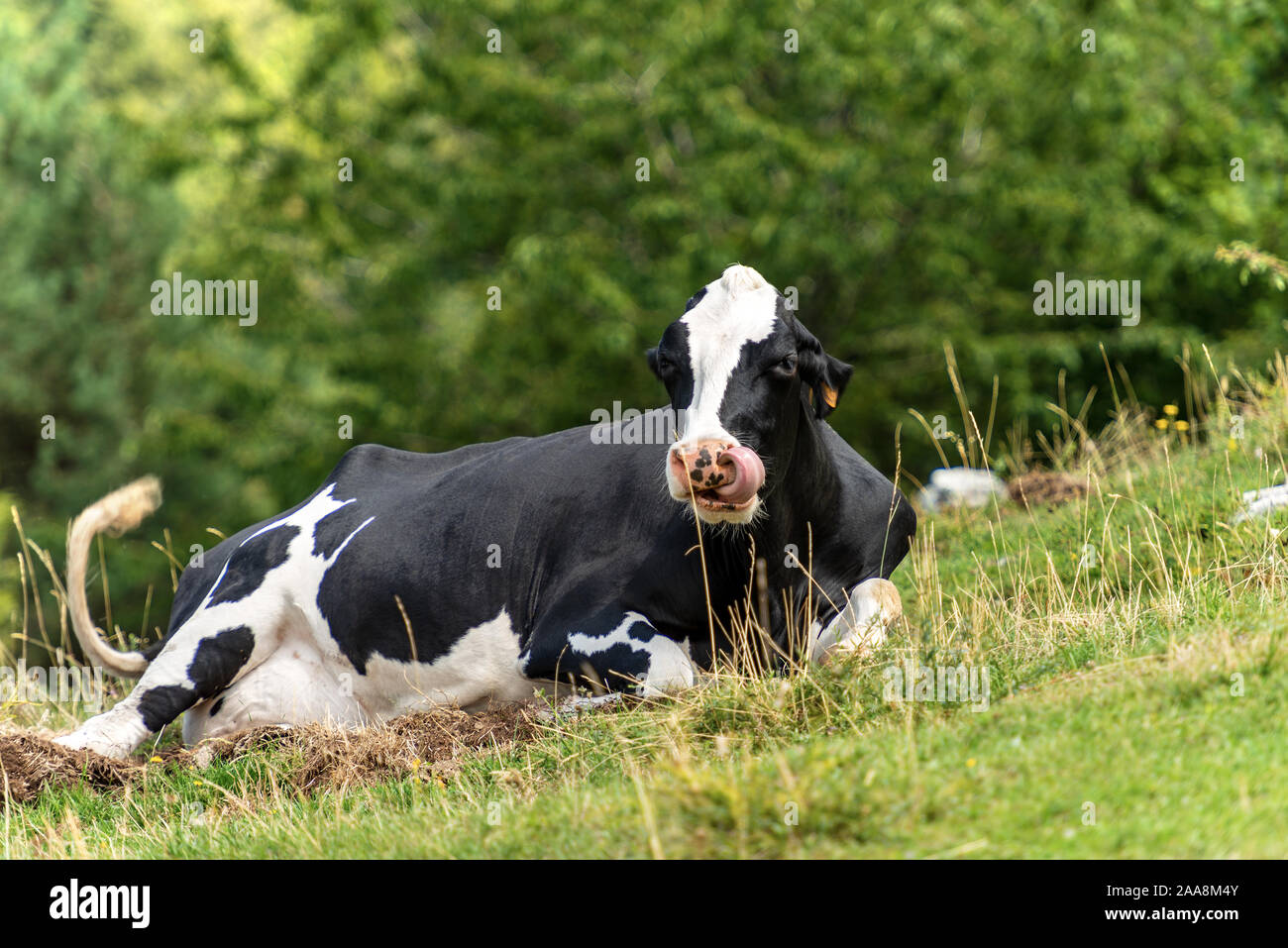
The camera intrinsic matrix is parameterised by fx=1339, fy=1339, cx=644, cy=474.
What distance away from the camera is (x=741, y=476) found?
4.91 meters

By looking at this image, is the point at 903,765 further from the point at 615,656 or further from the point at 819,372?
the point at 819,372

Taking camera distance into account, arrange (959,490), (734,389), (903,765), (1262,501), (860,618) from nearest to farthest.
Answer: (903,765) < (734,389) < (860,618) < (1262,501) < (959,490)

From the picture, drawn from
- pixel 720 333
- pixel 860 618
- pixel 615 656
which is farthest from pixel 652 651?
pixel 720 333

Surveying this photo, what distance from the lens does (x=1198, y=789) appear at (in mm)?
3506

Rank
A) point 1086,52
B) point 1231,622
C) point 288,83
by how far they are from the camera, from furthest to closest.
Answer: point 288,83 < point 1086,52 < point 1231,622

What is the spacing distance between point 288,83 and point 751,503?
718 inches

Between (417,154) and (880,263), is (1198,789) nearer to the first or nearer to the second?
(880,263)

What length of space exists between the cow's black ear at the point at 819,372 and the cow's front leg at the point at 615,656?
122 cm

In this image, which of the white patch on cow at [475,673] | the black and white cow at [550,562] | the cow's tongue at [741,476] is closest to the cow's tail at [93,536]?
the black and white cow at [550,562]

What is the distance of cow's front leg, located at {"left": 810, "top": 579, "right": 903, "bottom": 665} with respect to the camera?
5527 millimetres

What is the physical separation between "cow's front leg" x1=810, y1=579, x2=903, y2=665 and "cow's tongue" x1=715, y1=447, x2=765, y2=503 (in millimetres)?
899

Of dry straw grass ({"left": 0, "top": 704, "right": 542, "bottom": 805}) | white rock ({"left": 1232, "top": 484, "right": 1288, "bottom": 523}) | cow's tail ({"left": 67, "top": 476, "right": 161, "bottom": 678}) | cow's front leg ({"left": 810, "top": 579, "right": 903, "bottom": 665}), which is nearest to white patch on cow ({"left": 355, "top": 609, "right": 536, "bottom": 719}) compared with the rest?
dry straw grass ({"left": 0, "top": 704, "right": 542, "bottom": 805})

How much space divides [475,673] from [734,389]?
2.04 meters

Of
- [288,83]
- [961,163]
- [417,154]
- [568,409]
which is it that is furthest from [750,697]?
[288,83]
